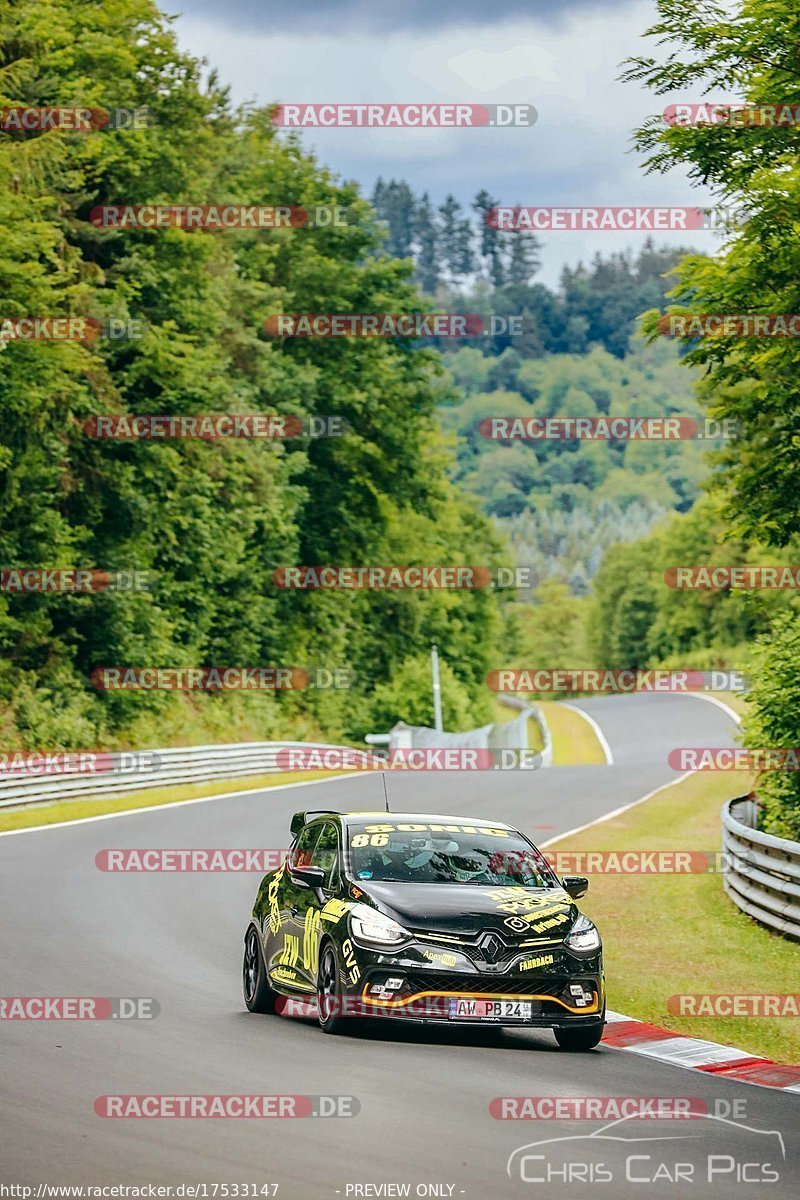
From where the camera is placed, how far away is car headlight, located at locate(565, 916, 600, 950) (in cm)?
1140

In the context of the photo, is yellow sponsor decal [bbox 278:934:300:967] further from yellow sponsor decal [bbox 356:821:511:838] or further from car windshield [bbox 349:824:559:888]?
yellow sponsor decal [bbox 356:821:511:838]

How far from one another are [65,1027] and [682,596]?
123945 millimetres

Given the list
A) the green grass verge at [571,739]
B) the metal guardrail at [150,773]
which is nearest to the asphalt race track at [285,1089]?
the metal guardrail at [150,773]

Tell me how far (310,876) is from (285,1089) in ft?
8.79

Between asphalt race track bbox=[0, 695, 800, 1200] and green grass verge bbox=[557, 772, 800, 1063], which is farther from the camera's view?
green grass verge bbox=[557, 772, 800, 1063]

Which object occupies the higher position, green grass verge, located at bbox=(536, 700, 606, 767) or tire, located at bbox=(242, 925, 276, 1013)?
tire, located at bbox=(242, 925, 276, 1013)

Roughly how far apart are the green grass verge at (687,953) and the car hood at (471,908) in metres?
1.82

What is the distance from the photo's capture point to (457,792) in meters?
38.6

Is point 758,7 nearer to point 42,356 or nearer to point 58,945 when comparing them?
point 58,945

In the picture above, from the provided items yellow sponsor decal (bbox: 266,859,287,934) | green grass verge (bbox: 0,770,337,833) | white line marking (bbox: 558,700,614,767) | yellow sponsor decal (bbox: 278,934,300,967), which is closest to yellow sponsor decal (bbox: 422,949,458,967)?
yellow sponsor decal (bbox: 278,934,300,967)

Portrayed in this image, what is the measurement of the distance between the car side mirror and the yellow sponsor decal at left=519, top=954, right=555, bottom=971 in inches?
65.3

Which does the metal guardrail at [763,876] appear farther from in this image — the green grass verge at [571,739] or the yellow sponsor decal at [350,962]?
the green grass verge at [571,739]

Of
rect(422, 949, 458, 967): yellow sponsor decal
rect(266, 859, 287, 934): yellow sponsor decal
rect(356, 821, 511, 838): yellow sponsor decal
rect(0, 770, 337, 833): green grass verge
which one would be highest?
rect(356, 821, 511, 838): yellow sponsor decal

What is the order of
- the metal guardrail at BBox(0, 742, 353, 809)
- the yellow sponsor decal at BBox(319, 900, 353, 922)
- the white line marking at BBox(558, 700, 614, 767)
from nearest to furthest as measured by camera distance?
the yellow sponsor decal at BBox(319, 900, 353, 922), the metal guardrail at BBox(0, 742, 353, 809), the white line marking at BBox(558, 700, 614, 767)
